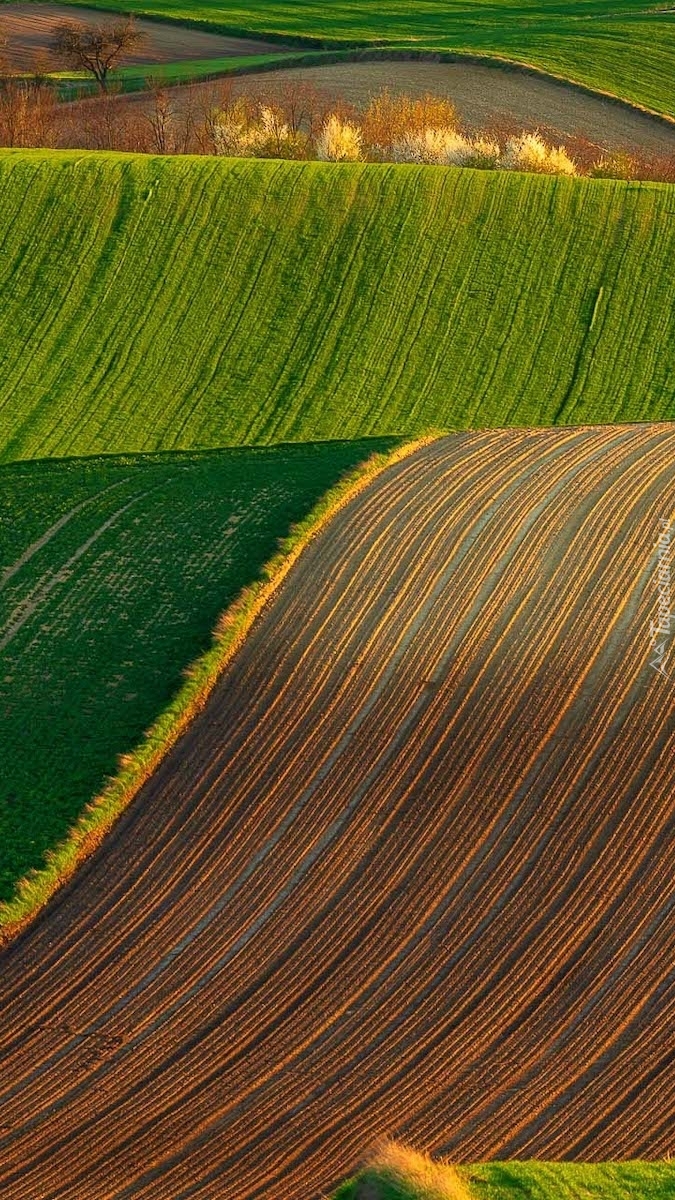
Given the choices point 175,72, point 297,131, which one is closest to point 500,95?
point 297,131

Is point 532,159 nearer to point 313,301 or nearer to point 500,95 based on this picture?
point 313,301

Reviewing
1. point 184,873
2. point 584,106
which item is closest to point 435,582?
point 184,873

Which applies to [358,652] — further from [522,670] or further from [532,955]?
[532,955]

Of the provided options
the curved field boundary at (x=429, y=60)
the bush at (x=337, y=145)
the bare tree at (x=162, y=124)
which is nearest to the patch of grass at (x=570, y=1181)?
the bush at (x=337, y=145)

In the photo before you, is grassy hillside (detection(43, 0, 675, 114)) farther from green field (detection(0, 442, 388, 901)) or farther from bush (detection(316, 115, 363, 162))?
green field (detection(0, 442, 388, 901))

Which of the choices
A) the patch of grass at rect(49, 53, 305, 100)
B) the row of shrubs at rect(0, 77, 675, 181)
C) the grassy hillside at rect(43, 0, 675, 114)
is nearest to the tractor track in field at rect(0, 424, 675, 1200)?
the row of shrubs at rect(0, 77, 675, 181)

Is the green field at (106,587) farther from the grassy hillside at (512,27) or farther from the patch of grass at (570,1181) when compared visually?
the grassy hillside at (512,27)
